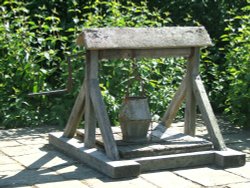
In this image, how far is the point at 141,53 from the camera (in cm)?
661

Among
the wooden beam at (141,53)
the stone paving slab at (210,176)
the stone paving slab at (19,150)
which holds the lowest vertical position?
the stone paving slab at (210,176)

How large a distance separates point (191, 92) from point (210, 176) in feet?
4.21

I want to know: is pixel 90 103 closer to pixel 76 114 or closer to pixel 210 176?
pixel 76 114

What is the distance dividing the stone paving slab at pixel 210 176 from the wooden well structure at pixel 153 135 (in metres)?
0.16

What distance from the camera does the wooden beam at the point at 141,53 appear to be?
6.44 meters

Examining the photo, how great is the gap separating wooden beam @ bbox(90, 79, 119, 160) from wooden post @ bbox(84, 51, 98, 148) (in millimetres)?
68

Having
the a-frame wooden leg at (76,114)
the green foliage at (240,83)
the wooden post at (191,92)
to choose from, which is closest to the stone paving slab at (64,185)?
the a-frame wooden leg at (76,114)

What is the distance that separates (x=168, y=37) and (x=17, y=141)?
2391 mm

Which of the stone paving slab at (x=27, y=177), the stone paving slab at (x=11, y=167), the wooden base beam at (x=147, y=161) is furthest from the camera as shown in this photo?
the stone paving slab at (x=11, y=167)

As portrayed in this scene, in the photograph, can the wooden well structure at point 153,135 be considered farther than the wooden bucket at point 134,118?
No

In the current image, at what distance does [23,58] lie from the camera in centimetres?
894

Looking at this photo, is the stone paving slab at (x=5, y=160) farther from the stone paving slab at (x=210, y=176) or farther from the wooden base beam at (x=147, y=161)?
the stone paving slab at (x=210, y=176)

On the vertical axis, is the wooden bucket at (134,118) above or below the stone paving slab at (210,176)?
above

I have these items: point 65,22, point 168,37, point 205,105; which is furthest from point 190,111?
point 65,22
